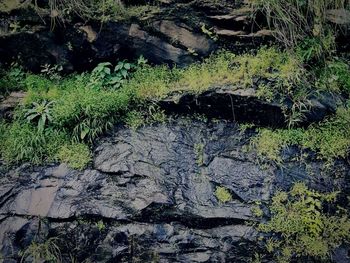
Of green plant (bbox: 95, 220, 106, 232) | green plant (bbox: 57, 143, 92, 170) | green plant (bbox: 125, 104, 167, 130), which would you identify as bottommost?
green plant (bbox: 95, 220, 106, 232)

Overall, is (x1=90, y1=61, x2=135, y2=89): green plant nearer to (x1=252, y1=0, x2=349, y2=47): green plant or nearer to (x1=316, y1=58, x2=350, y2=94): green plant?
(x1=252, y1=0, x2=349, y2=47): green plant

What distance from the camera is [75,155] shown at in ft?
14.1

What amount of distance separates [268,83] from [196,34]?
109 cm

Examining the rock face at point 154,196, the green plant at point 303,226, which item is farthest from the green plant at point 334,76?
the green plant at point 303,226

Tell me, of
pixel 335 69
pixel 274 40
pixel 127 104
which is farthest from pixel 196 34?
pixel 335 69

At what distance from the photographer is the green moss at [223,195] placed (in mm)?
3939

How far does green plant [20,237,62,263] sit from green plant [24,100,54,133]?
129 centimetres

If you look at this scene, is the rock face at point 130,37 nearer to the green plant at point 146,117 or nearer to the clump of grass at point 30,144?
the green plant at point 146,117

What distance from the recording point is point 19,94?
4.87m

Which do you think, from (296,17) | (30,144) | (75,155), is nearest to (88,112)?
(75,155)

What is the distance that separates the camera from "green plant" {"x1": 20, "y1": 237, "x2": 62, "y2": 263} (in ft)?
12.3

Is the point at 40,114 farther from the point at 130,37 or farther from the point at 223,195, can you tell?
the point at 223,195

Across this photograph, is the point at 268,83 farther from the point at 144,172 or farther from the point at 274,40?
the point at 144,172

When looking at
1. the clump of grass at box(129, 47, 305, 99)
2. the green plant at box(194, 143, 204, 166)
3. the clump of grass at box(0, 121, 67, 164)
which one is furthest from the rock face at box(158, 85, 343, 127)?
the clump of grass at box(0, 121, 67, 164)
